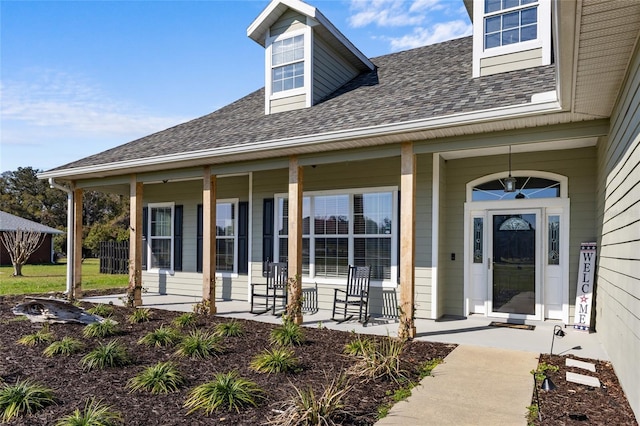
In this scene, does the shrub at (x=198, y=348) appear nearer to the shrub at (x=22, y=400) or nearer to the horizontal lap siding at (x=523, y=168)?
the shrub at (x=22, y=400)

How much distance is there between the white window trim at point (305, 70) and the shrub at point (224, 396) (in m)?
5.65

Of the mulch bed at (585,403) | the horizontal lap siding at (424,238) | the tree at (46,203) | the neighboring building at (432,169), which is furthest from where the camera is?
the tree at (46,203)

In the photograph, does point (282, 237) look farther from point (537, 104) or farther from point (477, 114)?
point (537, 104)

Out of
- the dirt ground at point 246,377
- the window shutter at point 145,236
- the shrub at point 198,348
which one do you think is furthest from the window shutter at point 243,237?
the shrub at point 198,348

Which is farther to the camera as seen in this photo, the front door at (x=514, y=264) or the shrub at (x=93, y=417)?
the front door at (x=514, y=264)

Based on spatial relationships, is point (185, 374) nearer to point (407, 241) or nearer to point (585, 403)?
point (407, 241)

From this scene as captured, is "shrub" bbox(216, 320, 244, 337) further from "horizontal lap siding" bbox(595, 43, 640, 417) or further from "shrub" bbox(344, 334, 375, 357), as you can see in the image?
"horizontal lap siding" bbox(595, 43, 640, 417)

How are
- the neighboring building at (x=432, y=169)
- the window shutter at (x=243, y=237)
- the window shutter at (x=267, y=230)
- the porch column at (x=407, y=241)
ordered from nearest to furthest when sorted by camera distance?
1. the neighboring building at (x=432, y=169)
2. the porch column at (x=407, y=241)
3. the window shutter at (x=267, y=230)
4. the window shutter at (x=243, y=237)

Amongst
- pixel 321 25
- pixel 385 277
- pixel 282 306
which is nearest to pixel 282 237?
pixel 282 306

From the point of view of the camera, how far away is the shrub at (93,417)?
2906 millimetres

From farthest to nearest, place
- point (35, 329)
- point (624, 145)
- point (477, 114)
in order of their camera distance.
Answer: point (35, 329)
point (477, 114)
point (624, 145)

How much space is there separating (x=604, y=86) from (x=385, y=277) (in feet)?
14.0

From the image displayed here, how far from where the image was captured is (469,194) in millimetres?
6949

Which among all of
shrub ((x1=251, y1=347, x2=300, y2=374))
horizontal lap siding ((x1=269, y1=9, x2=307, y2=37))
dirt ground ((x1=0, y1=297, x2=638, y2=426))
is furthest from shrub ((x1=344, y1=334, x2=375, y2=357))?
horizontal lap siding ((x1=269, y1=9, x2=307, y2=37))
